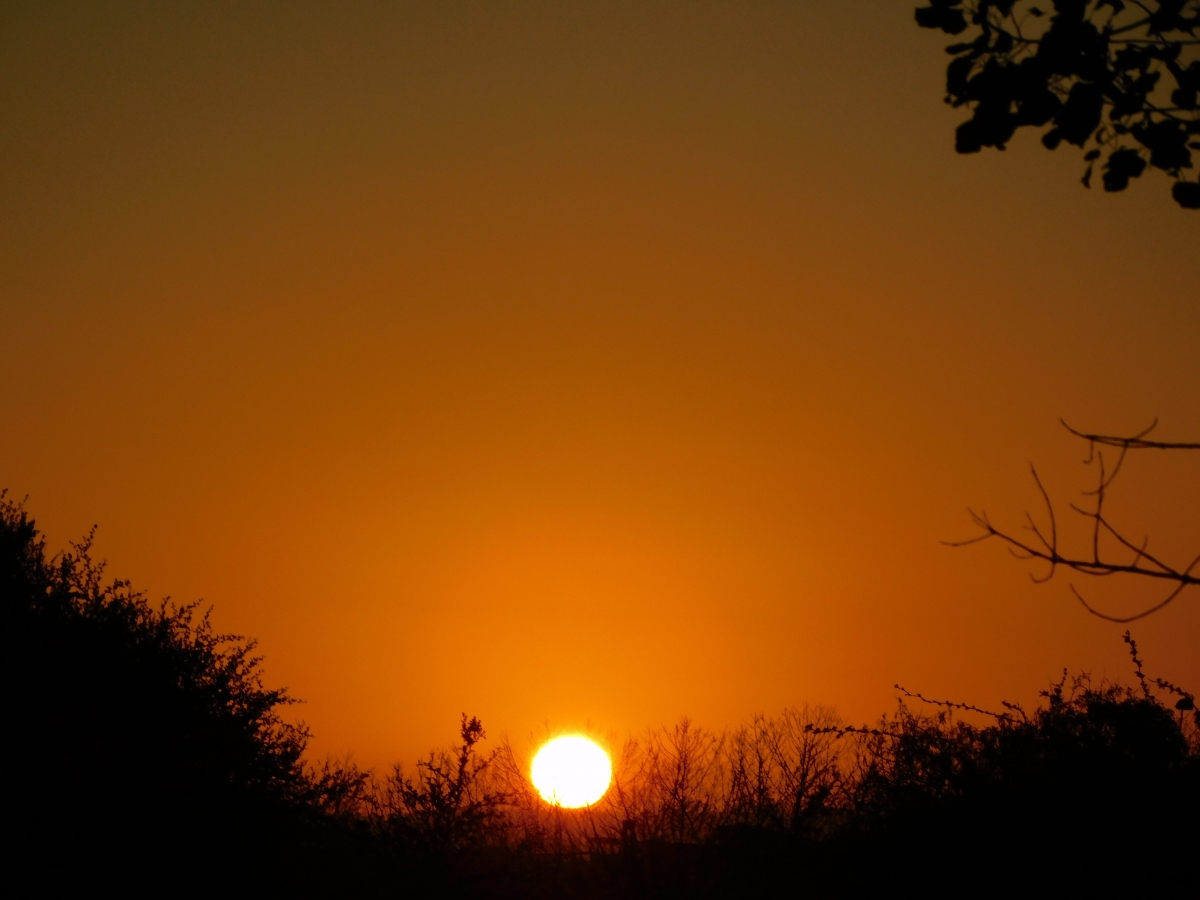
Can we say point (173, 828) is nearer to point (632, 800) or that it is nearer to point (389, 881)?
point (389, 881)

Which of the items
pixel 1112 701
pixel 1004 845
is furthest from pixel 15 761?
pixel 1112 701

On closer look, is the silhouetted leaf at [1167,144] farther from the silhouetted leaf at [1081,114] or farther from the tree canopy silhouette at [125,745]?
the tree canopy silhouette at [125,745]

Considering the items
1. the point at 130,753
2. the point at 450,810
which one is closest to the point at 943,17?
the point at 130,753

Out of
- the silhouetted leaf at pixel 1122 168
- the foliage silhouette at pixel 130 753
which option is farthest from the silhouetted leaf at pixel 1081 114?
the foliage silhouette at pixel 130 753

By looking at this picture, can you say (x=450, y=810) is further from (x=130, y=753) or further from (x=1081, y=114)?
(x=1081, y=114)

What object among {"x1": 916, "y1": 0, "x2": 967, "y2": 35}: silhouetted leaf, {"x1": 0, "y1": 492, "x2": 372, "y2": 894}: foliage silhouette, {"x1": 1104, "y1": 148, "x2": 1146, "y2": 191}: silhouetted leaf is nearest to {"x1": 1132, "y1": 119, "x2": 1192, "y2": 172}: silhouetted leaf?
{"x1": 1104, "y1": 148, "x2": 1146, "y2": 191}: silhouetted leaf

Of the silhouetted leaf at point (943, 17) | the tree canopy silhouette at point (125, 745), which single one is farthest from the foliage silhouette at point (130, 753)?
the silhouetted leaf at point (943, 17)

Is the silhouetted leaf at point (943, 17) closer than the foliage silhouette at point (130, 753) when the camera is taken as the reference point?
Yes

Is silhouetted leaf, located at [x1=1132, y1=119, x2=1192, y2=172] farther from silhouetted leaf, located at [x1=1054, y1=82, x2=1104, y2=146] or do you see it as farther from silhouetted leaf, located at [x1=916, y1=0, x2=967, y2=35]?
silhouetted leaf, located at [x1=916, y1=0, x2=967, y2=35]

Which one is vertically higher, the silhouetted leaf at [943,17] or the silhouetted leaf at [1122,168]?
the silhouetted leaf at [943,17]

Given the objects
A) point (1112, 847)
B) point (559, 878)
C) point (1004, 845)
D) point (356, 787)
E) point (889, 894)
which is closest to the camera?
point (1112, 847)

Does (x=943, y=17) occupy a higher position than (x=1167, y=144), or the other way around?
(x=943, y=17)

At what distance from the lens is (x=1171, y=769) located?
770 centimetres

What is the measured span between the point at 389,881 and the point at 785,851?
320 inches
